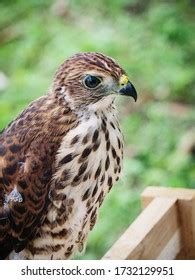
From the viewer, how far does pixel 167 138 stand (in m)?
2.10

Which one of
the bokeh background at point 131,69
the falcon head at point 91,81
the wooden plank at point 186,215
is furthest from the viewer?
the bokeh background at point 131,69

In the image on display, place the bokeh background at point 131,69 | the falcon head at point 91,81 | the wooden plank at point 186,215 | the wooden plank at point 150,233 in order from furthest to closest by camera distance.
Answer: the bokeh background at point 131,69
the wooden plank at point 186,215
the wooden plank at point 150,233
the falcon head at point 91,81

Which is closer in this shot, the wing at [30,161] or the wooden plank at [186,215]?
the wing at [30,161]

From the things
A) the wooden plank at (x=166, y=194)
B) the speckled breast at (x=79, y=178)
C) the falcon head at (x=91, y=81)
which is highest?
the wooden plank at (x=166, y=194)

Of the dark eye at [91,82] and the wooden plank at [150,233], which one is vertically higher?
the dark eye at [91,82]

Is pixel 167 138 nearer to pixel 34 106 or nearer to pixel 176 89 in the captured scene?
pixel 176 89

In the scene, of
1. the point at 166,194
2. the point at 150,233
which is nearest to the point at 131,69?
the point at 166,194

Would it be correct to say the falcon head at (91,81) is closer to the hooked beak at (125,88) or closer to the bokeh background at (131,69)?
the hooked beak at (125,88)

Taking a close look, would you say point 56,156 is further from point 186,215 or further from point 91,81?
point 186,215

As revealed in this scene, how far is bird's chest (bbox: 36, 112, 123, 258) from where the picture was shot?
101cm

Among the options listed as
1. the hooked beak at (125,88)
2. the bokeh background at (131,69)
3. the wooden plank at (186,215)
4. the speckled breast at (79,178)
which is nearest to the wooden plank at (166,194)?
the wooden plank at (186,215)

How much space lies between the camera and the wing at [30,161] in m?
1.00

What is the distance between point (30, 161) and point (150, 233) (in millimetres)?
236

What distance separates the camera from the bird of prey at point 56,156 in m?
1.00
